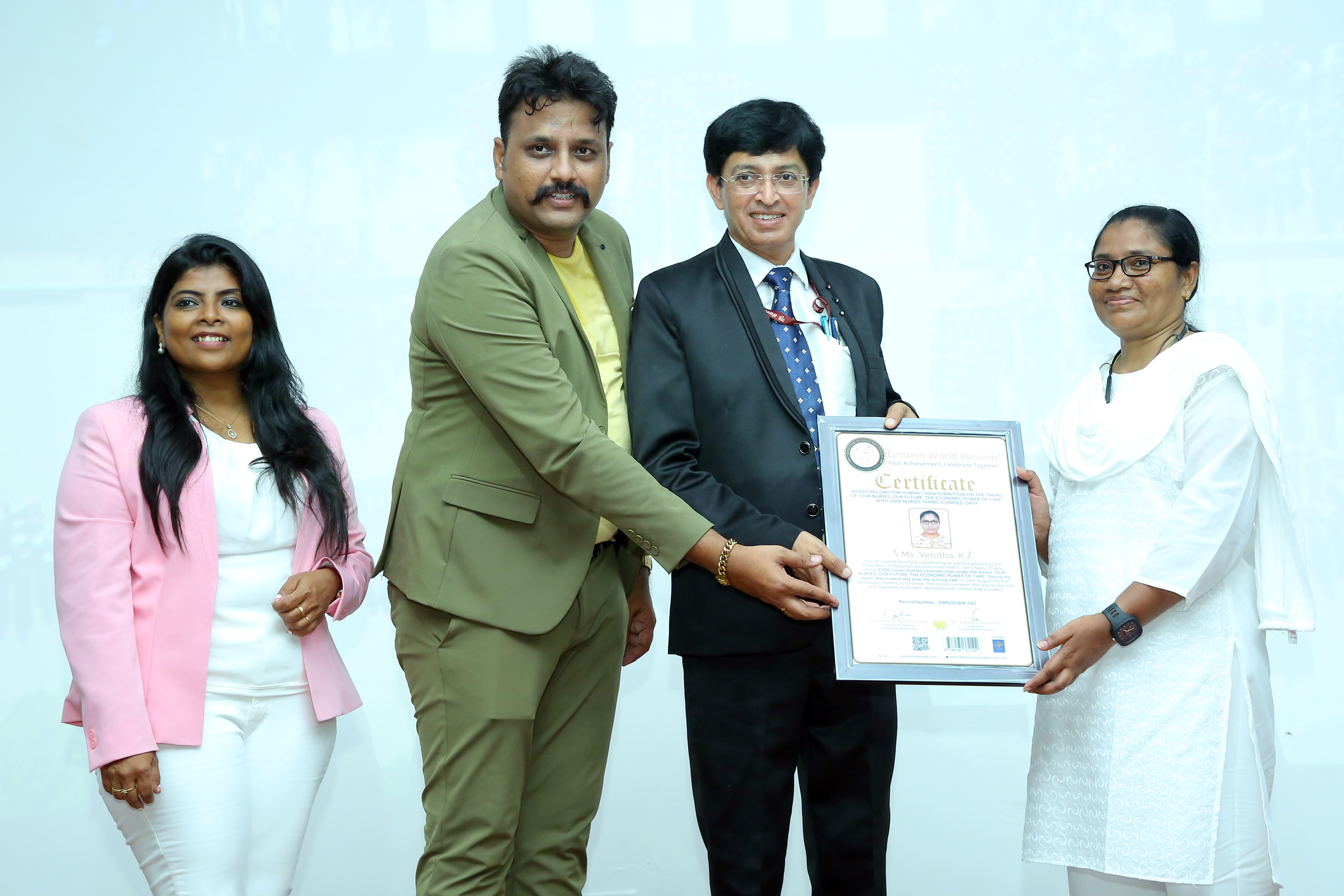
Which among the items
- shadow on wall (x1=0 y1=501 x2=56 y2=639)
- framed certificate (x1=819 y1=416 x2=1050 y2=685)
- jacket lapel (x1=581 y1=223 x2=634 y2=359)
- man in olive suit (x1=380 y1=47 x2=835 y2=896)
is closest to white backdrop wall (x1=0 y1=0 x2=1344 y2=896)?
shadow on wall (x1=0 y1=501 x2=56 y2=639)

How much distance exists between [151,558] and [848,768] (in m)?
1.34

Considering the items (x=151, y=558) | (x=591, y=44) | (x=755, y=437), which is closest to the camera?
(x=151, y=558)

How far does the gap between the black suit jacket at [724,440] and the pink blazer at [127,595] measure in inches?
32.7

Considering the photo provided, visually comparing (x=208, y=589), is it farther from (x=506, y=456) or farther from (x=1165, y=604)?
(x=1165, y=604)

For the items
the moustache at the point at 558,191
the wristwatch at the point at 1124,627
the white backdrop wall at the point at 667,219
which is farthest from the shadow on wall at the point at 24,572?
the wristwatch at the point at 1124,627

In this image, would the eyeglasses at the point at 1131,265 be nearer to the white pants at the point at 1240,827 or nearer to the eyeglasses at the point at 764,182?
the eyeglasses at the point at 764,182

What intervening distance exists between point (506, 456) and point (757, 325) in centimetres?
54

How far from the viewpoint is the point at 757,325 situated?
81.0 inches

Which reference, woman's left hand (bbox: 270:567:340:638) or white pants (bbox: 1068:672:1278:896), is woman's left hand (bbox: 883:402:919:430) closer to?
white pants (bbox: 1068:672:1278:896)

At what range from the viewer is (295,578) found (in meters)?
1.97

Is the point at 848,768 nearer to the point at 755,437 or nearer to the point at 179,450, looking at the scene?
the point at 755,437

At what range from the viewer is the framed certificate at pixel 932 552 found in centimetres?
188

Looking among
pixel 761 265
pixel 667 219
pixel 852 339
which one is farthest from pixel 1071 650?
pixel 667 219

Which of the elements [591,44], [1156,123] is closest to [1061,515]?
[1156,123]
